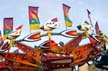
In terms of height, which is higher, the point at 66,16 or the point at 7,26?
the point at 66,16

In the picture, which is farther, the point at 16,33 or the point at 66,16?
the point at 66,16

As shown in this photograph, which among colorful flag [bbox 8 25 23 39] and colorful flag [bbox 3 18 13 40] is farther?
colorful flag [bbox 3 18 13 40]

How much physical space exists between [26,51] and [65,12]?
6.72 m

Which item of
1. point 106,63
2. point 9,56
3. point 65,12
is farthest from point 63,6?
point 106,63

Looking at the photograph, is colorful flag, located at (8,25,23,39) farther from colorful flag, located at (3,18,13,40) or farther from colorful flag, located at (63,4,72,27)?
colorful flag, located at (63,4,72,27)

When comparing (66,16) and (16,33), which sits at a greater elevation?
(66,16)

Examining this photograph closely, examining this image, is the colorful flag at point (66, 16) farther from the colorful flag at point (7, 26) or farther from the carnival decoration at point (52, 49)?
the colorful flag at point (7, 26)

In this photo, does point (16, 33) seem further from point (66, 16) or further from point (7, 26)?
point (66, 16)

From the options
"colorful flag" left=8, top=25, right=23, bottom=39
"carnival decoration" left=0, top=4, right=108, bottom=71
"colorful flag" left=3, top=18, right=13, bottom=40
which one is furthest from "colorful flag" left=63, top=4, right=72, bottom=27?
"colorful flag" left=3, top=18, right=13, bottom=40

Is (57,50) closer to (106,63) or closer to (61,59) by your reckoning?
(61,59)

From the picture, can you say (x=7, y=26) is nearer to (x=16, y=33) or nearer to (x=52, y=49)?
(x=16, y=33)

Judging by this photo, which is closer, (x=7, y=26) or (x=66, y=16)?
(x=66, y=16)

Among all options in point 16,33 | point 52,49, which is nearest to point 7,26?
point 16,33

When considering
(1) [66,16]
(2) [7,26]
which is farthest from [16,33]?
(1) [66,16]
